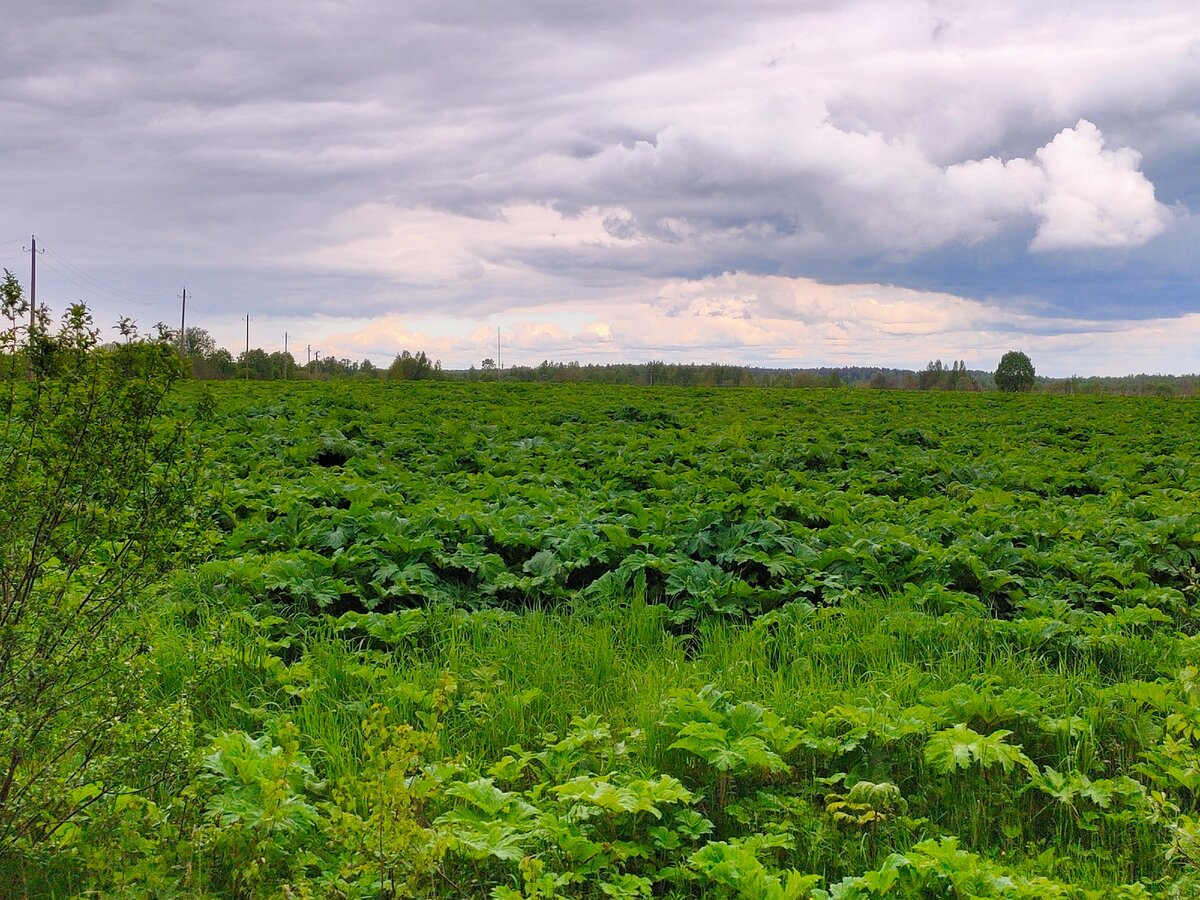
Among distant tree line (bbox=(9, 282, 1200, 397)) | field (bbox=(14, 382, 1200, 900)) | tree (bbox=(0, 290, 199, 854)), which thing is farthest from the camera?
distant tree line (bbox=(9, 282, 1200, 397))

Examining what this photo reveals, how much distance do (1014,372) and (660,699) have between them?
329 ft

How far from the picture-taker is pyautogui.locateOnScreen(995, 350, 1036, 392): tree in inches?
3602

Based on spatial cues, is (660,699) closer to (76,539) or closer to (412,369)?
(76,539)

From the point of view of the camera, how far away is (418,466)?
12.6 meters

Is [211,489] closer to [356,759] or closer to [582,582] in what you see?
[356,759]

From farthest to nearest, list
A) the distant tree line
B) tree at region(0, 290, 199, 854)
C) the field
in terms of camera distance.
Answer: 1. the distant tree line
2. the field
3. tree at region(0, 290, 199, 854)

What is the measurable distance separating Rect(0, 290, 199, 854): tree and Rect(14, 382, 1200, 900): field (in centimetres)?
17

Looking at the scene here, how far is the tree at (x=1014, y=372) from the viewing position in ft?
300

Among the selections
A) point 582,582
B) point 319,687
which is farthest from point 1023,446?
point 319,687

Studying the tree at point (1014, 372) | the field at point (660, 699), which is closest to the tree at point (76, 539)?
the field at point (660, 699)

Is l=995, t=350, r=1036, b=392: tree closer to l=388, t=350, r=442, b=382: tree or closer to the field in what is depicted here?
l=388, t=350, r=442, b=382: tree

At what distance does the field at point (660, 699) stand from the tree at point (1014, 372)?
9051 cm

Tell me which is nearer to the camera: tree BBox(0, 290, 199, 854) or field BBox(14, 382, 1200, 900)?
tree BBox(0, 290, 199, 854)

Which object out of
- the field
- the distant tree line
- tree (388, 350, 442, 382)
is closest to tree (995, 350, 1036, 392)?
the distant tree line
